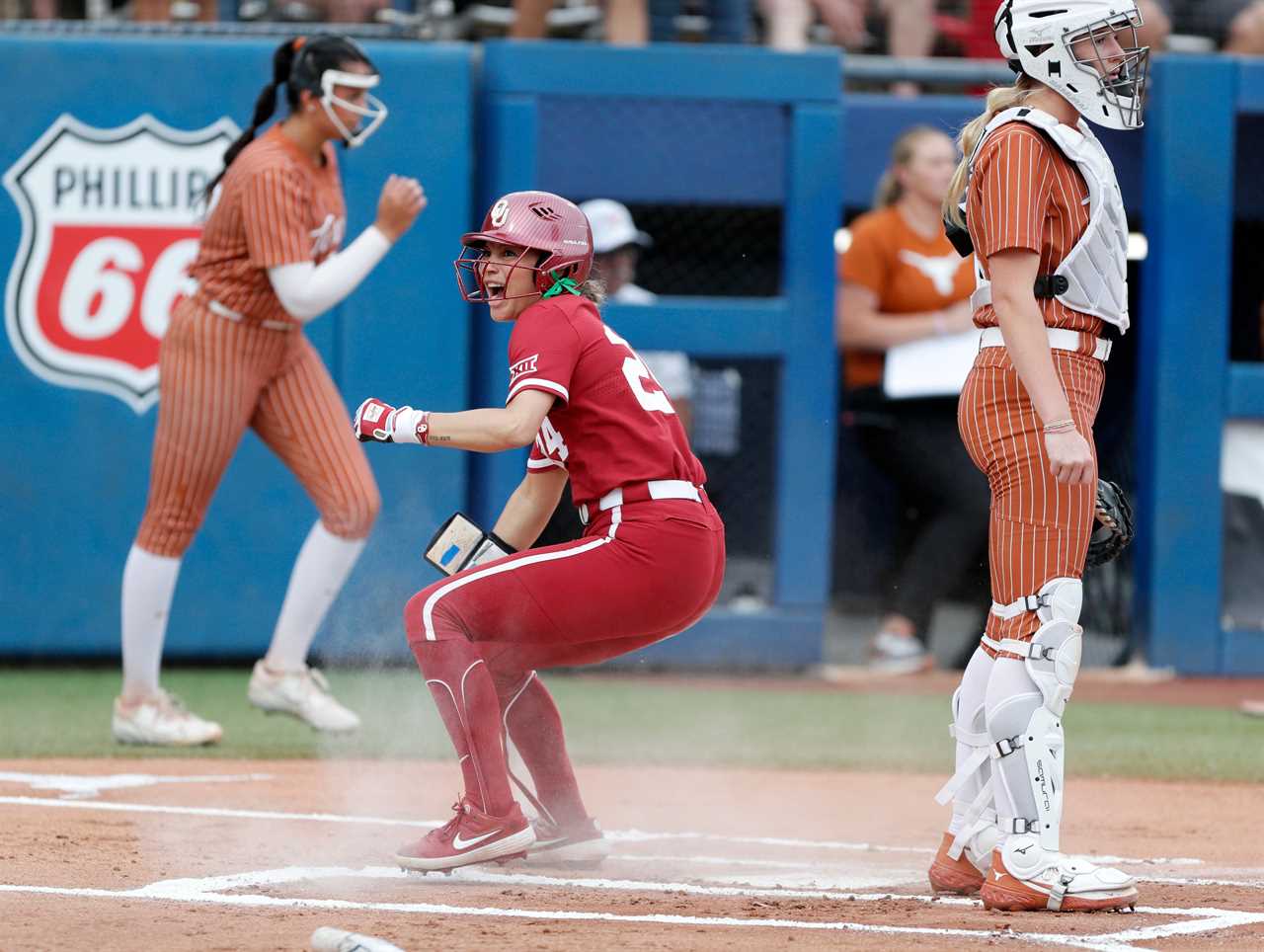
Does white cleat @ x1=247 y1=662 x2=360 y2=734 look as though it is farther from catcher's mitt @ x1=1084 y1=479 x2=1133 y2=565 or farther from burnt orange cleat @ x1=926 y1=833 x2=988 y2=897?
catcher's mitt @ x1=1084 y1=479 x2=1133 y2=565

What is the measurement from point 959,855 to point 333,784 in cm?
229

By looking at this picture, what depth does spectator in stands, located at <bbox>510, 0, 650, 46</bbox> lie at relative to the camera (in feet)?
29.2

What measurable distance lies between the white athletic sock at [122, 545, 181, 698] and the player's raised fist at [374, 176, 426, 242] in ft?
4.32

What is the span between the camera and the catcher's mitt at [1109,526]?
14.2 feet

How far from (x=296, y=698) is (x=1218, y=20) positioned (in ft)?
21.5

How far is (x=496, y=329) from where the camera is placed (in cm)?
844

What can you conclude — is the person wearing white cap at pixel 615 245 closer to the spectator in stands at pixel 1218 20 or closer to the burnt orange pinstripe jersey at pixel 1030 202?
the spectator in stands at pixel 1218 20

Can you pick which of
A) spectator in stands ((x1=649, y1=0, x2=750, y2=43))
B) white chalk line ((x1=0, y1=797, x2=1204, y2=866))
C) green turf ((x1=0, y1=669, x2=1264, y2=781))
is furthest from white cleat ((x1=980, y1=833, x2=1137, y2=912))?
spectator in stands ((x1=649, y1=0, x2=750, y2=43))

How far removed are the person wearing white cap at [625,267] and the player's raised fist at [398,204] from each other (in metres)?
2.06

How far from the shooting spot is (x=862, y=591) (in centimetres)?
987

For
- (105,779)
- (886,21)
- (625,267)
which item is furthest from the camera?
(886,21)

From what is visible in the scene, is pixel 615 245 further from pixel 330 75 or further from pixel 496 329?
pixel 330 75

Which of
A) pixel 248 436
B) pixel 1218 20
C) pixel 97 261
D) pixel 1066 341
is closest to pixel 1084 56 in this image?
pixel 1066 341

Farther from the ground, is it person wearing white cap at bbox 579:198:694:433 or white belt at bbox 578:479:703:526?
person wearing white cap at bbox 579:198:694:433
